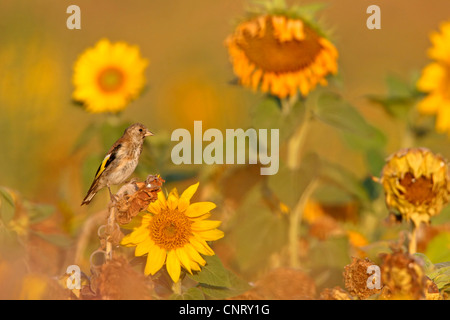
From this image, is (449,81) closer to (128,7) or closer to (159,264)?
(159,264)

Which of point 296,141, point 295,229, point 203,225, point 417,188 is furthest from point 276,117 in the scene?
point 203,225

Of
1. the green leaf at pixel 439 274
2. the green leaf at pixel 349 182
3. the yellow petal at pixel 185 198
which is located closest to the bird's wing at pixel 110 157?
the yellow petal at pixel 185 198

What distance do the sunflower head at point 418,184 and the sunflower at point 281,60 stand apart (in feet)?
2.06

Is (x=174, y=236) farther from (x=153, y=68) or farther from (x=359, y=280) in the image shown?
(x=153, y=68)

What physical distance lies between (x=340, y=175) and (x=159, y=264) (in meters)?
0.96

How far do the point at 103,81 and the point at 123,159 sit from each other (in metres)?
0.95

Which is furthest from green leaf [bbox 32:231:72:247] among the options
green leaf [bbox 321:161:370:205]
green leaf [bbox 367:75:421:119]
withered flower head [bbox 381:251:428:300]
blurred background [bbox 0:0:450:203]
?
green leaf [bbox 367:75:421:119]

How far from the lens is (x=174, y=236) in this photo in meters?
0.83

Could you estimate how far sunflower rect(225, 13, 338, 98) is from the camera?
1529 mm

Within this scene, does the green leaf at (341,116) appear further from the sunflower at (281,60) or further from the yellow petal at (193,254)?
the yellow petal at (193,254)

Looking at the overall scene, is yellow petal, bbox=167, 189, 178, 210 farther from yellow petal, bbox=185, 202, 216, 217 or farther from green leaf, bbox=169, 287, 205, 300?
green leaf, bbox=169, 287, 205, 300
